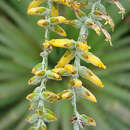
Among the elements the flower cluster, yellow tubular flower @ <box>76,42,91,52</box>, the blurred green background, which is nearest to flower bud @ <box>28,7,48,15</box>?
the flower cluster

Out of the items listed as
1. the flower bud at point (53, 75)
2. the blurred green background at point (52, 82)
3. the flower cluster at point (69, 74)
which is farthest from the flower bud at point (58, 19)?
the blurred green background at point (52, 82)

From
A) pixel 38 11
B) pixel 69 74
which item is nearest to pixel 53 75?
pixel 69 74

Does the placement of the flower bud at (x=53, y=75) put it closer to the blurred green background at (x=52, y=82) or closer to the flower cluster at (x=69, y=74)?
the flower cluster at (x=69, y=74)

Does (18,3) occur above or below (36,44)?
above

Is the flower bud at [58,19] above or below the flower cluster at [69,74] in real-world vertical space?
above

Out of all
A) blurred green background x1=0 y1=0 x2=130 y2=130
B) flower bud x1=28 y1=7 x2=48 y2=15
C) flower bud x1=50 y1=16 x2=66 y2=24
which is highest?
flower bud x1=28 y1=7 x2=48 y2=15

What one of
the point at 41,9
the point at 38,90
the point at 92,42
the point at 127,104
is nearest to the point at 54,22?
the point at 41,9

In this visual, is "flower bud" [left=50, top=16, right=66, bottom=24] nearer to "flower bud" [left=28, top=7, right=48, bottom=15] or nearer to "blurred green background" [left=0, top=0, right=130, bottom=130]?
"flower bud" [left=28, top=7, right=48, bottom=15]

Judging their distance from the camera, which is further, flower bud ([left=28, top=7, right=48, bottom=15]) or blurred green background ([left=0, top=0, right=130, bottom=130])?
blurred green background ([left=0, top=0, right=130, bottom=130])

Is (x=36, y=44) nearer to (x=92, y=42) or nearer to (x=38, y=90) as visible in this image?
(x=92, y=42)
